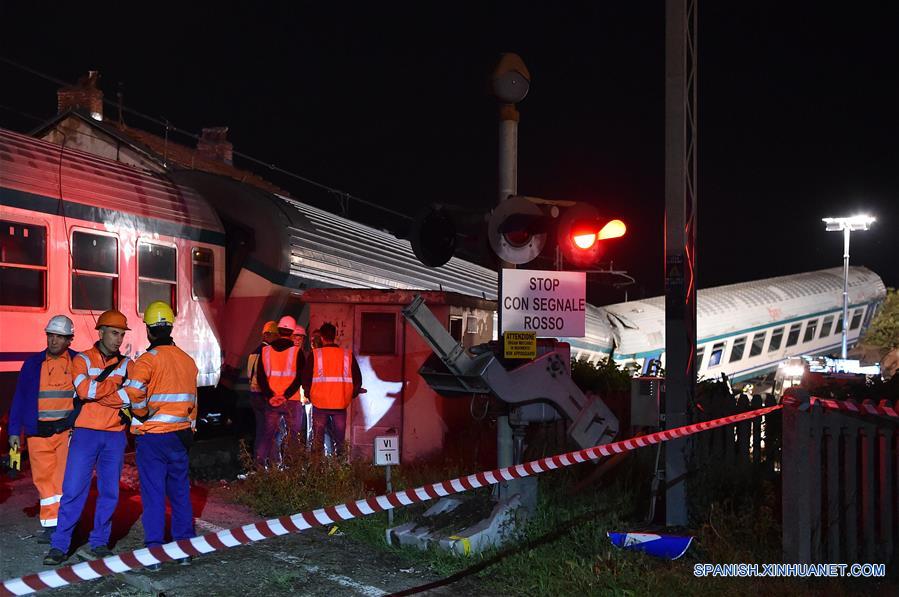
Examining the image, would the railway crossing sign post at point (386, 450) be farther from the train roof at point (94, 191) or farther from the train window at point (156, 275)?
the train roof at point (94, 191)

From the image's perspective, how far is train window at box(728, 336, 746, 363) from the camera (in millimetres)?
26531

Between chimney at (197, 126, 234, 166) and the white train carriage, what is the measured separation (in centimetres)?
1779

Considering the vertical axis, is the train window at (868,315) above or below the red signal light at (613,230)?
below

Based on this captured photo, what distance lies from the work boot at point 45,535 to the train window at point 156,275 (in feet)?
14.5

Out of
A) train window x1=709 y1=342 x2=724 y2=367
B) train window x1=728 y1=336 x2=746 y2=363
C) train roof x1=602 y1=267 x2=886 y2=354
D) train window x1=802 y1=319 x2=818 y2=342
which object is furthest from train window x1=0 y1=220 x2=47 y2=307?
train window x1=802 y1=319 x2=818 y2=342

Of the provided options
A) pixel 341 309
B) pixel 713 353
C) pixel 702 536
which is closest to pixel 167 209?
pixel 341 309

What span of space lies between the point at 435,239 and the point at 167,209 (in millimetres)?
5683

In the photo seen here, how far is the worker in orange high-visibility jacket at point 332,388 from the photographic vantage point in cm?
974

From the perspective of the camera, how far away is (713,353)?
25.5m

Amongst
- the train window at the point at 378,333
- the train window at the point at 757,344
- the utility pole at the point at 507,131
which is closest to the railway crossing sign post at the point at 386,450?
the utility pole at the point at 507,131

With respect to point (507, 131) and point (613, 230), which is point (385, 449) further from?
point (507, 131)

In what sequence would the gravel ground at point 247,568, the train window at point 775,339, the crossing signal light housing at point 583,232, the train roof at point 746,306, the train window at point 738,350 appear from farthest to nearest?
the train window at point 775,339 → the train window at point 738,350 → the train roof at point 746,306 → the crossing signal light housing at point 583,232 → the gravel ground at point 247,568

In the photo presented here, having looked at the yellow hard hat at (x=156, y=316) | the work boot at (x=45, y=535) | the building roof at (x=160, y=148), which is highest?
the building roof at (x=160, y=148)

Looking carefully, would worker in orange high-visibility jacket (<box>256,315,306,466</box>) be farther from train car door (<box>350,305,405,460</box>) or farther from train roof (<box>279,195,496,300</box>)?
train roof (<box>279,195,496,300</box>)
